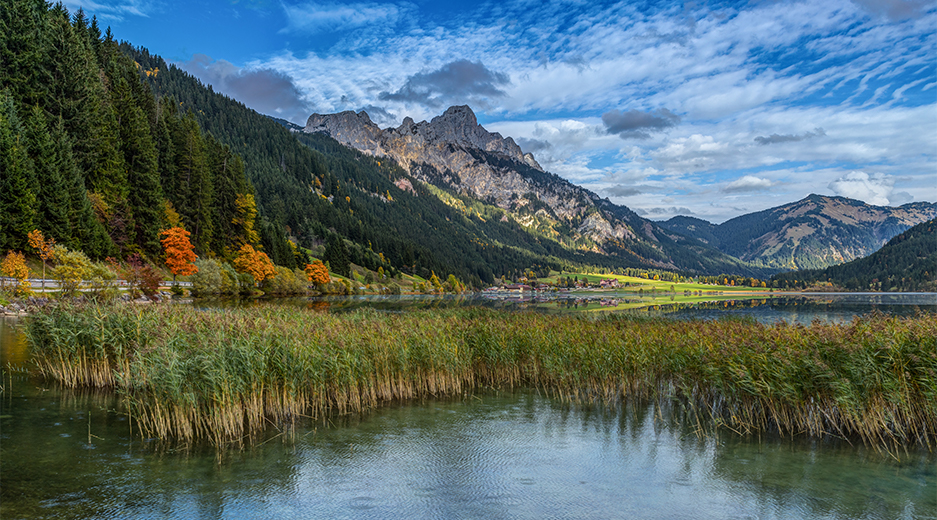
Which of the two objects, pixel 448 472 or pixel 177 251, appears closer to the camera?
pixel 448 472

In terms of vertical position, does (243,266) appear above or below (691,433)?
above

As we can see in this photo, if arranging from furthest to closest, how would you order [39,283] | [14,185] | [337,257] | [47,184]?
1. [337,257]
2. [47,184]
3. [39,283]
4. [14,185]

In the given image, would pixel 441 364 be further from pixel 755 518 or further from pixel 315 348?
pixel 755 518

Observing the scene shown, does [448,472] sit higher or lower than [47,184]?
lower

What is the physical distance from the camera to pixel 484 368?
23.6 metres

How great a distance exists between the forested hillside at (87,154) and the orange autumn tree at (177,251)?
5.03ft

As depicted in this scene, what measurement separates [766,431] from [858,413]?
2.57m

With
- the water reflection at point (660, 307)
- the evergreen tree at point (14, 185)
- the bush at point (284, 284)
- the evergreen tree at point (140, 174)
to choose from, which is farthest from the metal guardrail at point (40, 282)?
the bush at point (284, 284)

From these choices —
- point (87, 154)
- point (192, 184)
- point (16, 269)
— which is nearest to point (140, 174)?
point (87, 154)

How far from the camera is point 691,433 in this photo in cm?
1584

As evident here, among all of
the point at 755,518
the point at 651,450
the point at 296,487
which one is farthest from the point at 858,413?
→ the point at 296,487

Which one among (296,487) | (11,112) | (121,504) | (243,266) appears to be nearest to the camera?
(121,504)

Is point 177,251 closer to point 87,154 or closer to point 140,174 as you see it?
point 140,174

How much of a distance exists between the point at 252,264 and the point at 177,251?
14723 millimetres
